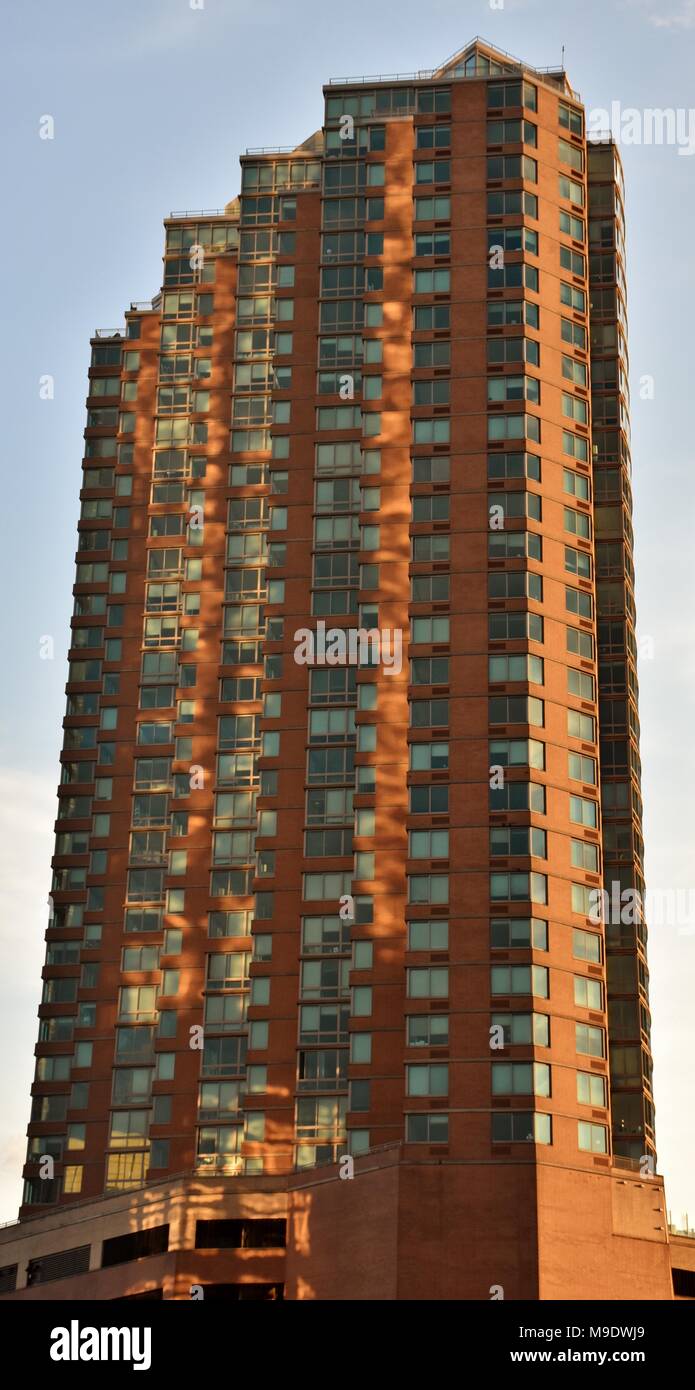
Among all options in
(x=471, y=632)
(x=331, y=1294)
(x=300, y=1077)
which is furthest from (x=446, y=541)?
(x=331, y=1294)

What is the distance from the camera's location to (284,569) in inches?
4656

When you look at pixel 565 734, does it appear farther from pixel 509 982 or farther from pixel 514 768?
pixel 509 982

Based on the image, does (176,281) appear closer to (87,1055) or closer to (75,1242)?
(87,1055)

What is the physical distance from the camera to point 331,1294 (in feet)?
308

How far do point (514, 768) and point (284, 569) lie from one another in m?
23.9

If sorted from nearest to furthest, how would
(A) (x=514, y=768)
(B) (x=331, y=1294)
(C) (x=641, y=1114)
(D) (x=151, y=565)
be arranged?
(B) (x=331, y=1294)
(A) (x=514, y=768)
(C) (x=641, y=1114)
(D) (x=151, y=565)

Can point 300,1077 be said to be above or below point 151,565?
below

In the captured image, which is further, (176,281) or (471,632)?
(176,281)

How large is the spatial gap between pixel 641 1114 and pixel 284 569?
3891 cm
